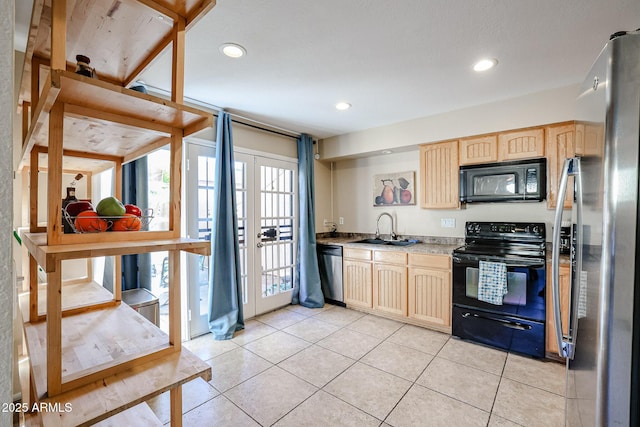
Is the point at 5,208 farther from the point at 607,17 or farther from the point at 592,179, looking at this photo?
the point at 607,17

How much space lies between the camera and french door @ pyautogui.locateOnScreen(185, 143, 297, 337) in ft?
10.2

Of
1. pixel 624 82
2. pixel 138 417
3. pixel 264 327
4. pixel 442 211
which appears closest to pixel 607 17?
pixel 624 82

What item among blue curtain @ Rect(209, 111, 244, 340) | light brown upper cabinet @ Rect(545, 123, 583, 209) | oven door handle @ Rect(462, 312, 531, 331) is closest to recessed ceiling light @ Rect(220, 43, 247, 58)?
blue curtain @ Rect(209, 111, 244, 340)

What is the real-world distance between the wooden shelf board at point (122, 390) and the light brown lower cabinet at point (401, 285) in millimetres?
2779

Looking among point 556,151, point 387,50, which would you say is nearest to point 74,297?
point 387,50

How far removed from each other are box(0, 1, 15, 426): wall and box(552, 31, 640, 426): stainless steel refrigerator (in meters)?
1.41

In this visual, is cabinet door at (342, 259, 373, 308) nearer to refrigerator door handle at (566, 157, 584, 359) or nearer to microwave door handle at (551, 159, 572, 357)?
microwave door handle at (551, 159, 572, 357)

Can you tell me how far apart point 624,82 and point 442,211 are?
294cm

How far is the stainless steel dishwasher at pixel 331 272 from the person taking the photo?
408 cm

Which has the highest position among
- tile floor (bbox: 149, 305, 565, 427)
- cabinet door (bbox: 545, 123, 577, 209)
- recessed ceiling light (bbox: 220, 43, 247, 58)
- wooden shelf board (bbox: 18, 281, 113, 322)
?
recessed ceiling light (bbox: 220, 43, 247, 58)

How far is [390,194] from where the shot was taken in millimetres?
4191

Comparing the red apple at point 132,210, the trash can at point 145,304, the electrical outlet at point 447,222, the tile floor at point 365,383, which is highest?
the red apple at point 132,210

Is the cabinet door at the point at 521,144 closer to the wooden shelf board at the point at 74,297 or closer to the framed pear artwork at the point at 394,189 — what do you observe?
the framed pear artwork at the point at 394,189

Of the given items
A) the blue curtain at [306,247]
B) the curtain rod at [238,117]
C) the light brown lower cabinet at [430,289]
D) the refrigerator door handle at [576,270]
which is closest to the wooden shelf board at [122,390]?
the refrigerator door handle at [576,270]
